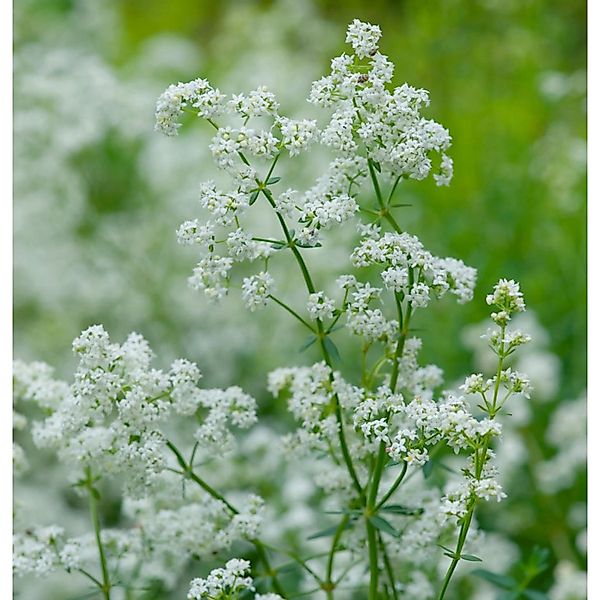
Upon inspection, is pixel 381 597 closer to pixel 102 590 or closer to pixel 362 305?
pixel 102 590

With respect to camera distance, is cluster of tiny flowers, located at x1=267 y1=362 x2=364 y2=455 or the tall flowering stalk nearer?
the tall flowering stalk

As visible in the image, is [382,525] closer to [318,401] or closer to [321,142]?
[318,401]

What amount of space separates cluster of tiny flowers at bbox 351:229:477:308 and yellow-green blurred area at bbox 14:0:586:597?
140 centimetres

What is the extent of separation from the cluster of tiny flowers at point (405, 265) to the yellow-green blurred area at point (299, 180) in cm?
140

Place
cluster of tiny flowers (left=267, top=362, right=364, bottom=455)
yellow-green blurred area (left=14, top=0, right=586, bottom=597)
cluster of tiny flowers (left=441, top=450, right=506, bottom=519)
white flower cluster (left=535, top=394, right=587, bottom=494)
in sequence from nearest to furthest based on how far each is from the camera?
cluster of tiny flowers (left=441, top=450, right=506, bottom=519) < cluster of tiny flowers (left=267, top=362, right=364, bottom=455) < white flower cluster (left=535, top=394, right=587, bottom=494) < yellow-green blurred area (left=14, top=0, right=586, bottom=597)

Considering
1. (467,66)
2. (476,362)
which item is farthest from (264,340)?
(467,66)

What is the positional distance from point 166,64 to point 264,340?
2065 mm

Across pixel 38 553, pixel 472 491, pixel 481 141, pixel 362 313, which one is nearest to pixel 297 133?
pixel 362 313

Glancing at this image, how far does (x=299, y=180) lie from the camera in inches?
137

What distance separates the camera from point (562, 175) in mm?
3314

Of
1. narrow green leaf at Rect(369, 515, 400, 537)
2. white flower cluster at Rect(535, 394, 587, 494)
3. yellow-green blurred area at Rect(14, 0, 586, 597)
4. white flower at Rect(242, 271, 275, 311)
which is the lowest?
narrow green leaf at Rect(369, 515, 400, 537)

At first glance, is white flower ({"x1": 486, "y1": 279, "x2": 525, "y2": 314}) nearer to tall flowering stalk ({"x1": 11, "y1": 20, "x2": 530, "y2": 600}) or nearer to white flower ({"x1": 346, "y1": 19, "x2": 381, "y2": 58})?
tall flowering stalk ({"x1": 11, "y1": 20, "x2": 530, "y2": 600})

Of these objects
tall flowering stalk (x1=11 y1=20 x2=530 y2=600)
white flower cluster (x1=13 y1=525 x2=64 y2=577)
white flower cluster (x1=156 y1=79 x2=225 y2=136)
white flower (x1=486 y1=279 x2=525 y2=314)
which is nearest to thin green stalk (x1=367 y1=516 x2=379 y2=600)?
tall flowering stalk (x1=11 y1=20 x2=530 y2=600)

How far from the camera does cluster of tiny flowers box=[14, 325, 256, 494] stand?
4.45 feet
